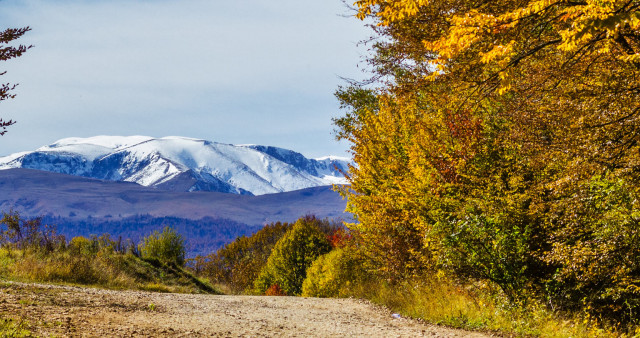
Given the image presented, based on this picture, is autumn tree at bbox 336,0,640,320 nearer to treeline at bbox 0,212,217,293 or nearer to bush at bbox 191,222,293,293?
treeline at bbox 0,212,217,293

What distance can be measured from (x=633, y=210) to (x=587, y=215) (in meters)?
0.91

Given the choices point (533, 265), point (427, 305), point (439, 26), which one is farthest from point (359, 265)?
point (439, 26)

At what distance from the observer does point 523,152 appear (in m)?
9.52

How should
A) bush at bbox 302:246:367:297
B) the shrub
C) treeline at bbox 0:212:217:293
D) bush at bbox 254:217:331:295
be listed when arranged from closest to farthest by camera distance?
1. treeline at bbox 0:212:217:293
2. bush at bbox 302:246:367:297
3. bush at bbox 254:217:331:295
4. the shrub

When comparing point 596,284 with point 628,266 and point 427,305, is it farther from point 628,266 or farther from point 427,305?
point 427,305

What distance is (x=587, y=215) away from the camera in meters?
8.42

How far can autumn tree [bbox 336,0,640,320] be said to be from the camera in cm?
713

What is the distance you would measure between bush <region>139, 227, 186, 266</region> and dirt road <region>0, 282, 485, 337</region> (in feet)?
63.8

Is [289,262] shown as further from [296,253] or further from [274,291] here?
[274,291]

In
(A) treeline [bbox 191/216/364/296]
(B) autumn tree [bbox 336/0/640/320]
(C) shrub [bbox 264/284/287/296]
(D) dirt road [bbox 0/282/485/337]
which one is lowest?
(C) shrub [bbox 264/284/287/296]

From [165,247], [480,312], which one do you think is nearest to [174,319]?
[480,312]

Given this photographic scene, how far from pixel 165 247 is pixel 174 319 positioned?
23.4m

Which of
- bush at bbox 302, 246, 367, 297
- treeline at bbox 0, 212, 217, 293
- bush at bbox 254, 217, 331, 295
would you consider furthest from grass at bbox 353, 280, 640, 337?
bush at bbox 254, 217, 331, 295

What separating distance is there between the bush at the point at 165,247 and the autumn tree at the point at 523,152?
64.3 ft
